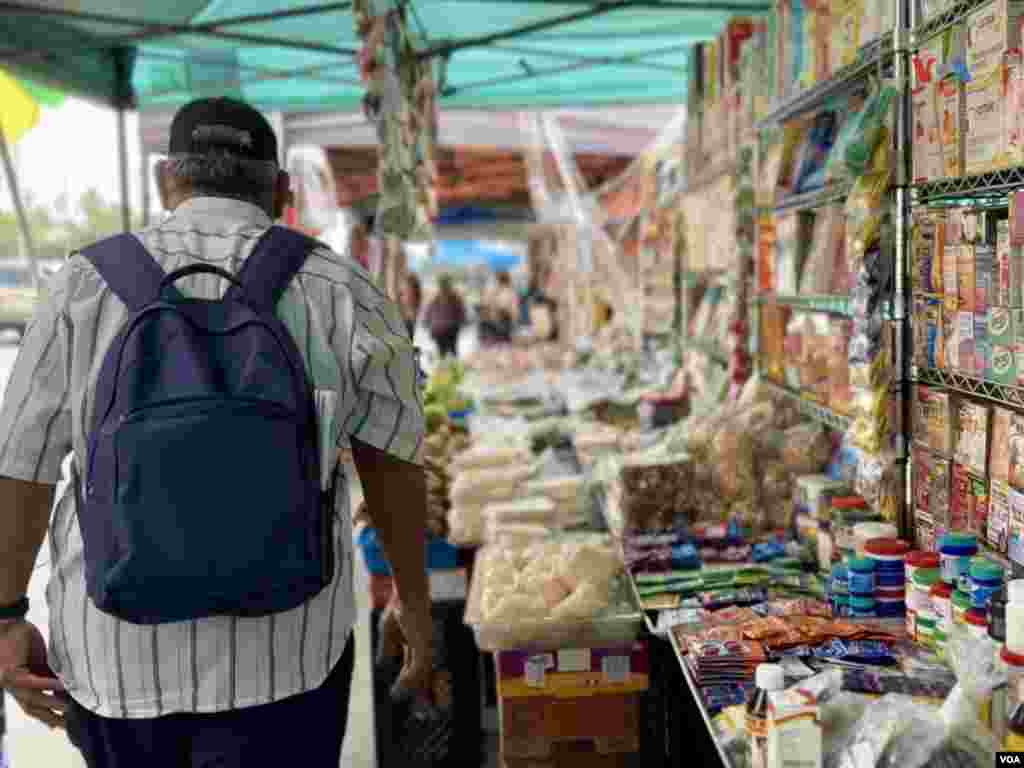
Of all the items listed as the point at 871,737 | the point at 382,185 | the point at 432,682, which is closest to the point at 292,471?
the point at 871,737

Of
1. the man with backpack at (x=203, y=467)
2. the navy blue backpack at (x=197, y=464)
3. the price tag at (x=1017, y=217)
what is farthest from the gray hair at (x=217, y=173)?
the price tag at (x=1017, y=217)

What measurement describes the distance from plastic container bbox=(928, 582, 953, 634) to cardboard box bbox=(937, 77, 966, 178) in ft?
2.65

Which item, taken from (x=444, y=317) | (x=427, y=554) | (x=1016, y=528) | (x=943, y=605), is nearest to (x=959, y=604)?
(x=943, y=605)

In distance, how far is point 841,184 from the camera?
2861 mm

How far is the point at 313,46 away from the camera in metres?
5.29

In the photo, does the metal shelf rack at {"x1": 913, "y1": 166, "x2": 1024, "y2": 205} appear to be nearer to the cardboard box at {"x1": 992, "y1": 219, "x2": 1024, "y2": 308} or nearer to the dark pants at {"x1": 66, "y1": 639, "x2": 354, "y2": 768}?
the cardboard box at {"x1": 992, "y1": 219, "x2": 1024, "y2": 308}

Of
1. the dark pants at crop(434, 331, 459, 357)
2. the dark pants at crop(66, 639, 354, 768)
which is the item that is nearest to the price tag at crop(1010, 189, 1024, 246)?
the dark pants at crop(66, 639, 354, 768)

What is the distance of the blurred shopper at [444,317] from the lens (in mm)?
12250

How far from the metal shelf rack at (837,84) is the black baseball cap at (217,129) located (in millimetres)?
1455

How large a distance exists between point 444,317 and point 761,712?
35.5 feet

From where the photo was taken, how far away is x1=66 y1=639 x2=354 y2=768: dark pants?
1.55 metres

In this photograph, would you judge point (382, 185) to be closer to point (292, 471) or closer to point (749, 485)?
point (749, 485)

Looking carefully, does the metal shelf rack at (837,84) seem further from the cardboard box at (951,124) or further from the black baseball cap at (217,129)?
the black baseball cap at (217,129)

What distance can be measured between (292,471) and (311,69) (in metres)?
4.92
